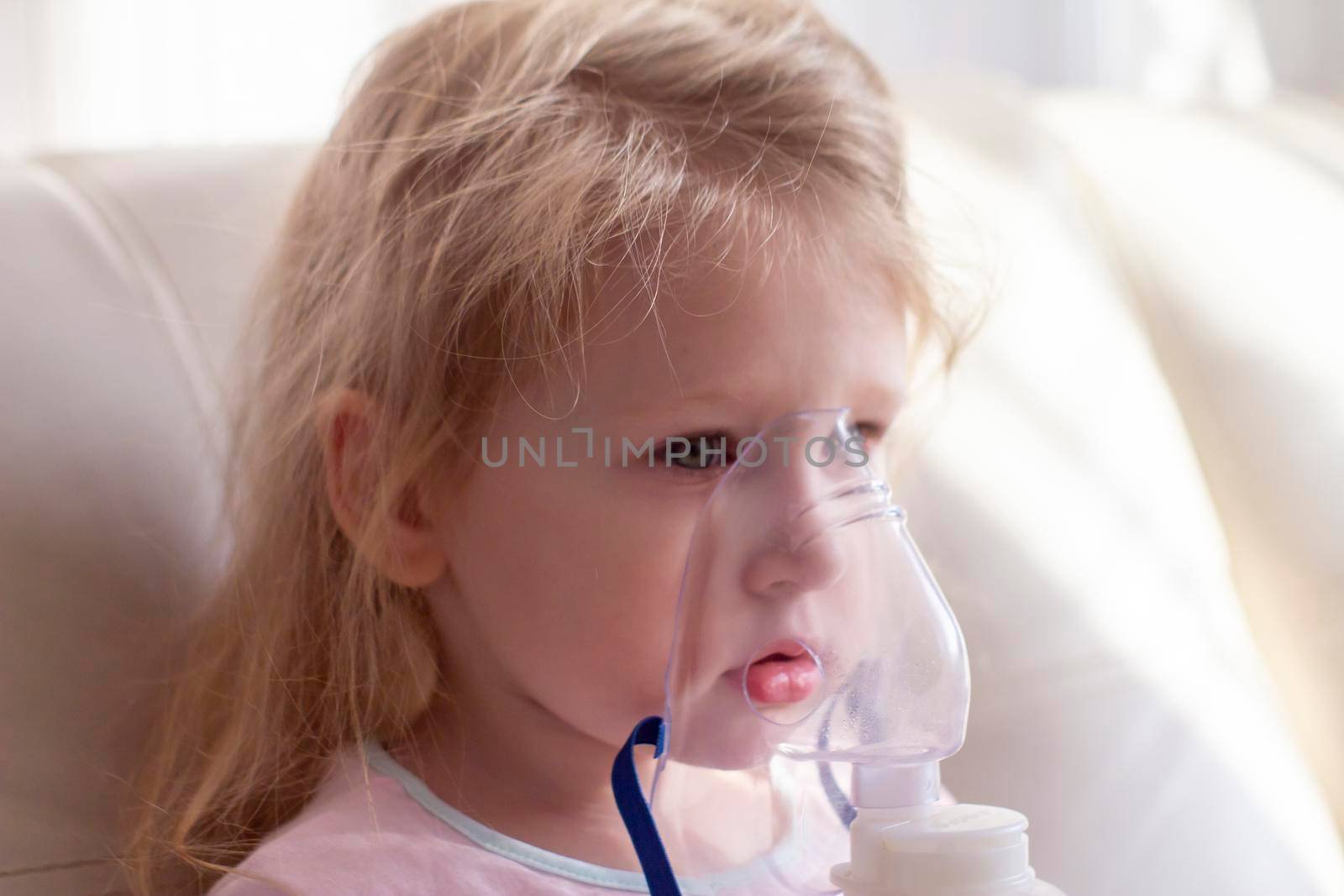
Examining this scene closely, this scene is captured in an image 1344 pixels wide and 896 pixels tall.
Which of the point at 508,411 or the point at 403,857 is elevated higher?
the point at 508,411

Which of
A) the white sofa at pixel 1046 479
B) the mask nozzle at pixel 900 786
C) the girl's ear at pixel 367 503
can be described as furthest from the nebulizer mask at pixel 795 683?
the white sofa at pixel 1046 479

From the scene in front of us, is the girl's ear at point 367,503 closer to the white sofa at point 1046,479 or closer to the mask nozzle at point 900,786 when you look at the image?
the white sofa at point 1046,479

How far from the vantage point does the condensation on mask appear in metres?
0.60

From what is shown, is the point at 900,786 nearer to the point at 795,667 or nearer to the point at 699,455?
the point at 795,667

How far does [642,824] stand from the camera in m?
0.63

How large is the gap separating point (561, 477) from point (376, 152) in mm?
237

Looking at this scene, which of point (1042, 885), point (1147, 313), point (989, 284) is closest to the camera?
point (1042, 885)

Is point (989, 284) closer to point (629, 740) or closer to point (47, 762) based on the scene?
point (629, 740)

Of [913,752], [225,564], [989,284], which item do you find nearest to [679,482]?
[913,752]

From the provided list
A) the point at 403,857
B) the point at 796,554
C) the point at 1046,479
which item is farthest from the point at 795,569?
the point at 1046,479

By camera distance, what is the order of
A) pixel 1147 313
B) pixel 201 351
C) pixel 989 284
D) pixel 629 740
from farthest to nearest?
pixel 1147 313 → pixel 989 284 → pixel 201 351 → pixel 629 740

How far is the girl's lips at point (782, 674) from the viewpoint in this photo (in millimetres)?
608

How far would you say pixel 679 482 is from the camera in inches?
27.0

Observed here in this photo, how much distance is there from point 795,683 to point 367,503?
0.90 feet
